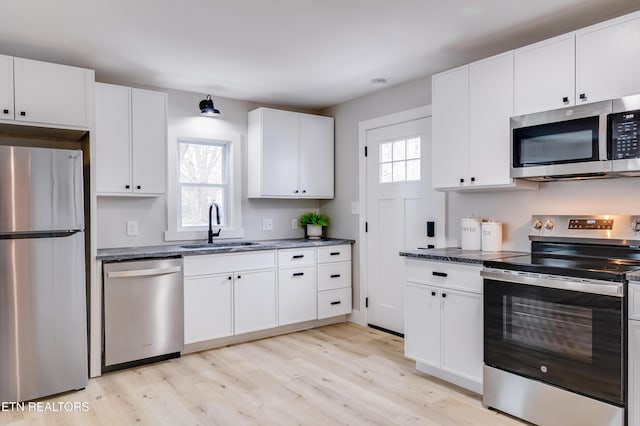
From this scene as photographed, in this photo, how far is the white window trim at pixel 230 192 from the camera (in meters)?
4.07

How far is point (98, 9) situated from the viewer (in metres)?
2.50

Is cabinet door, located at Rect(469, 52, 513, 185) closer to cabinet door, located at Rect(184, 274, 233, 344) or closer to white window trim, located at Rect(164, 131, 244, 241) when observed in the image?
cabinet door, located at Rect(184, 274, 233, 344)

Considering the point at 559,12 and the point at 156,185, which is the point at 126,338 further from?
the point at 559,12

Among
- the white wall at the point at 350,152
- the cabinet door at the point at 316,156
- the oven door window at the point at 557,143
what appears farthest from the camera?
the cabinet door at the point at 316,156

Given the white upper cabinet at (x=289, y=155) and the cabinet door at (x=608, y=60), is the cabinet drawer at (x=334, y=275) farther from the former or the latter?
the cabinet door at (x=608, y=60)

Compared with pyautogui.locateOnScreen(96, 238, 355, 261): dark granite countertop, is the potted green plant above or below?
above

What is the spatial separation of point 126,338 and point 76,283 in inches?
23.9

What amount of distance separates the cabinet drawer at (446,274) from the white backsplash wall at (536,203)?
57 cm

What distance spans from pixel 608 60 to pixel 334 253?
2.82 metres

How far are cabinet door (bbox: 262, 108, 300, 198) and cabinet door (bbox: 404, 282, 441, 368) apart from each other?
1802 millimetres

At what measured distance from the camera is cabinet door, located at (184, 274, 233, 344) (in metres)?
3.59

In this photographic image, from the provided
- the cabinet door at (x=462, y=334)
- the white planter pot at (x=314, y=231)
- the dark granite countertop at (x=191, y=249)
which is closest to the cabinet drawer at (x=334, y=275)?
the dark granite countertop at (x=191, y=249)

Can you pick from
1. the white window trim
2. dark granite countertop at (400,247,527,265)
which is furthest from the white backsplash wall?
the white window trim

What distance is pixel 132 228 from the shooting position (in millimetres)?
3842
